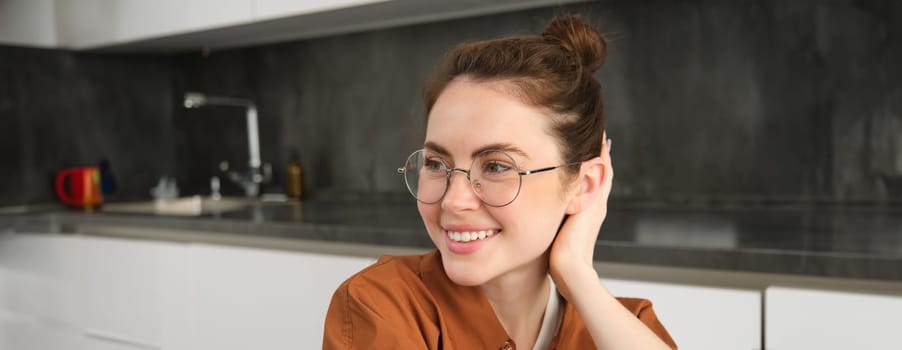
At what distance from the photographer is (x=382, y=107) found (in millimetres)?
2545

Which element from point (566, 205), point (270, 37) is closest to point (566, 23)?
point (566, 205)

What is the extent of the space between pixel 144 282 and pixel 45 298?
0.47 m

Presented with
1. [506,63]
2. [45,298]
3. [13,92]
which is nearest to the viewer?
[506,63]

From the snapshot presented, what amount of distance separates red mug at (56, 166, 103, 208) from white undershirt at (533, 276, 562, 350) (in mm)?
2018

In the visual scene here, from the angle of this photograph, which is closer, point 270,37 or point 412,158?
point 412,158

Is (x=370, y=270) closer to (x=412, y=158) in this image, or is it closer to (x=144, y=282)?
(x=412, y=158)

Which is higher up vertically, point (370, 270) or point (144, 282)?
point (370, 270)

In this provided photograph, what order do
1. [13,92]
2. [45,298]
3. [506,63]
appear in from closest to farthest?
[506,63] < [45,298] < [13,92]

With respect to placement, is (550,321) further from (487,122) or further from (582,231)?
(487,122)

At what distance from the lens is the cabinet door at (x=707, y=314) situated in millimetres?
1283

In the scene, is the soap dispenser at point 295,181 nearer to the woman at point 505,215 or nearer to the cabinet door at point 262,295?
Answer: the cabinet door at point 262,295

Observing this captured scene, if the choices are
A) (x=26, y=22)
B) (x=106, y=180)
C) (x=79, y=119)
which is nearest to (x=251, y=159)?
(x=106, y=180)

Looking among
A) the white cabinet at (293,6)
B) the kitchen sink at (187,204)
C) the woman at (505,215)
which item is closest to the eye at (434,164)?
→ the woman at (505,215)

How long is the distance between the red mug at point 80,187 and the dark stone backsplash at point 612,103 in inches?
2.7
